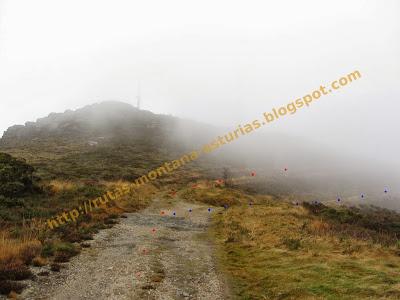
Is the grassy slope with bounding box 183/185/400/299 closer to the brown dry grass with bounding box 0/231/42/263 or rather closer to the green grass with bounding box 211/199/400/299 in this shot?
the green grass with bounding box 211/199/400/299

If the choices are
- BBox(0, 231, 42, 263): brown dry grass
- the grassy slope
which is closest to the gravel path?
the grassy slope

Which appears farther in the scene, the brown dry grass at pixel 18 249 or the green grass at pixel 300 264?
the brown dry grass at pixel 18 249

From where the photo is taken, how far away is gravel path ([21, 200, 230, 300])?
13031mm

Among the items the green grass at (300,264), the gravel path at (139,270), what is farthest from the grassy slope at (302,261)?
the gravel path at (139,270)

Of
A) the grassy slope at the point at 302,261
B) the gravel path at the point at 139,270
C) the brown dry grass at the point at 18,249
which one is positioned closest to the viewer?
the gravel path at the point at 139,270

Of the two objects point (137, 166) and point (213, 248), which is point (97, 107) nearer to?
point (137, 166)

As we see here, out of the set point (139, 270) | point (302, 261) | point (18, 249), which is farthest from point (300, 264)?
point (18, 249)

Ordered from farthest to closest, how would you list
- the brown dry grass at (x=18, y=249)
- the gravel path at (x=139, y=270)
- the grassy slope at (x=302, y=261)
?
the brown dry grass at (x=18, y=249)
the grassy slope at (x=302, y=261)
the gravel path at (x=139, y=270)

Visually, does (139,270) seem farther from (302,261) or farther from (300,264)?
(302,261)

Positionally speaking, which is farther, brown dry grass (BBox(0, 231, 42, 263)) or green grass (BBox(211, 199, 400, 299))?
brown dry grass (BBox(0, 231, 42, 263))

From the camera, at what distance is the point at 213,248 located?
21.1 meters

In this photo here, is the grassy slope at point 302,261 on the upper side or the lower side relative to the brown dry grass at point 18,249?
lower

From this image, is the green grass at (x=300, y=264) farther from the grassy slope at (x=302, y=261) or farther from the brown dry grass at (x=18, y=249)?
the brown dry grass at (x=18, y=249)

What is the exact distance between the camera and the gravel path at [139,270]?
42.8 ft
